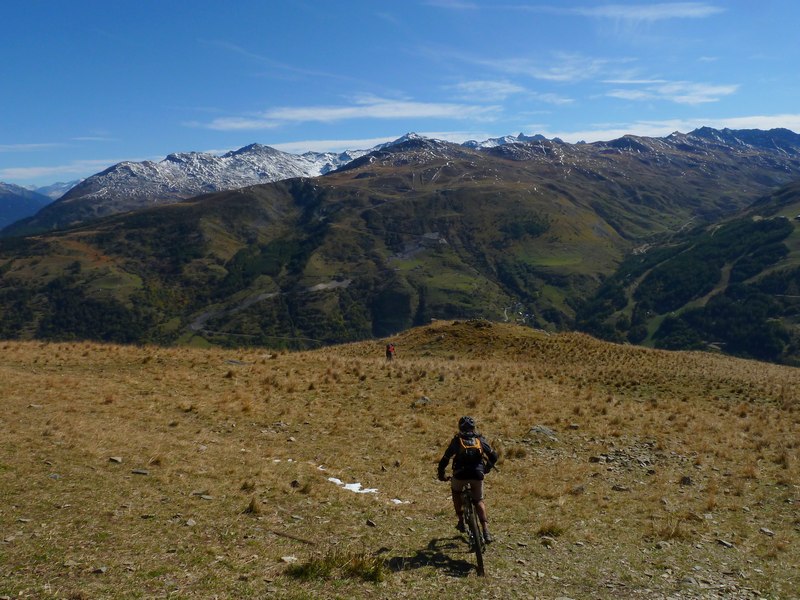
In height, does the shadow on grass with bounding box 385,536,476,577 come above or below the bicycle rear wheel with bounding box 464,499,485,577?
below

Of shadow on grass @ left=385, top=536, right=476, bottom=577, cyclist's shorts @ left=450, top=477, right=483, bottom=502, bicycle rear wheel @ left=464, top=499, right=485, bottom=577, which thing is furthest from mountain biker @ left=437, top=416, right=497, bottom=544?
shadow on grass @ left=385, top=536, right=476, bottom=577

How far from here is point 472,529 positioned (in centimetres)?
1068

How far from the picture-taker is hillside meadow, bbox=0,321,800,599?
31.3 feet

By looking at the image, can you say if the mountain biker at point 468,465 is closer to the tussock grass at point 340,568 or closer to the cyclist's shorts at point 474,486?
the cyclist's shorts at point 474,486

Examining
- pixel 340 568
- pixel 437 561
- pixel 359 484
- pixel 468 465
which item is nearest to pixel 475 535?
pixel 437 561

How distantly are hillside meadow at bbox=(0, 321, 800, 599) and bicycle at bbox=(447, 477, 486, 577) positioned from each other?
24 cm

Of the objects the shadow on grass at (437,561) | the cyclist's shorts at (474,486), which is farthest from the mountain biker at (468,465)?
the shadow on grass at (437,561)

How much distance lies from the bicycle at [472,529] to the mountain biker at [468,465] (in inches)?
3.7

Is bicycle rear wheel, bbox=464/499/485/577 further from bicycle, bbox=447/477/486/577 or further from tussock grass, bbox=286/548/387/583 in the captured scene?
tussock grass, bbox=286/548/387/583

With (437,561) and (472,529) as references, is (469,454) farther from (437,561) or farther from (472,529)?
(437,561)

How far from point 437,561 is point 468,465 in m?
2.05

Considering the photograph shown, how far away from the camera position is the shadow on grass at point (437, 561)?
10.2 metres

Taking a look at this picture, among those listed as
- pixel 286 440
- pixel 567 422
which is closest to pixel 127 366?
pixel 286 440

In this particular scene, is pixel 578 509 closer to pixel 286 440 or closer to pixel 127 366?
pixel 286 440
